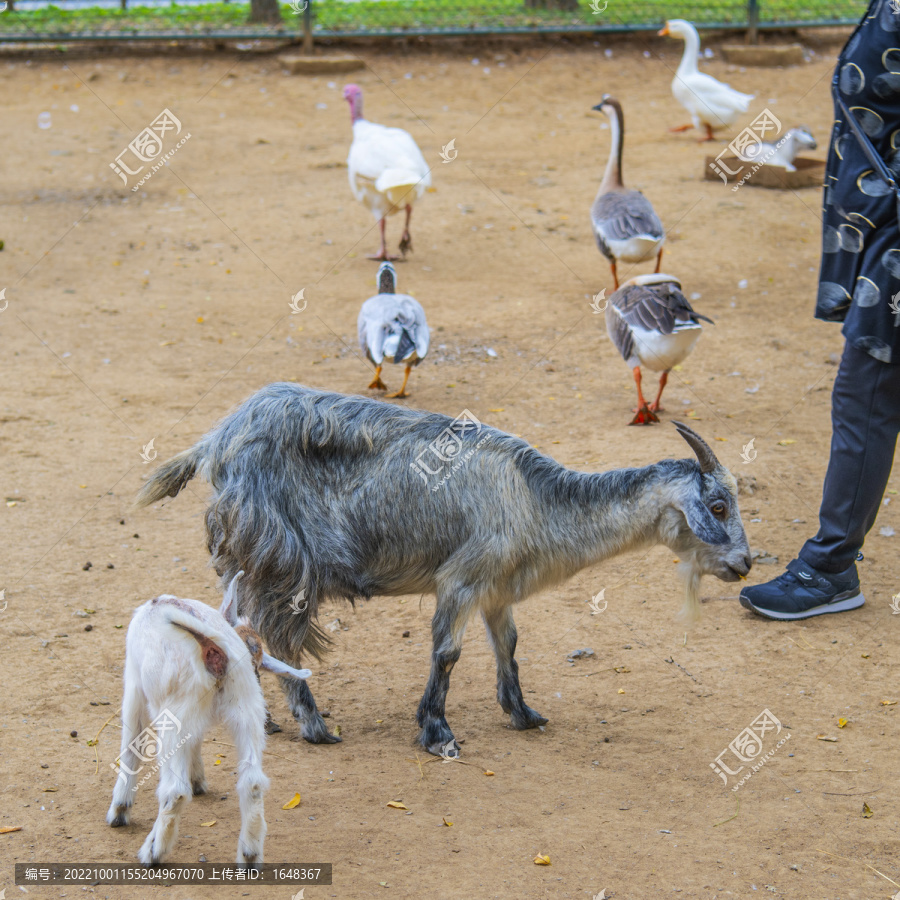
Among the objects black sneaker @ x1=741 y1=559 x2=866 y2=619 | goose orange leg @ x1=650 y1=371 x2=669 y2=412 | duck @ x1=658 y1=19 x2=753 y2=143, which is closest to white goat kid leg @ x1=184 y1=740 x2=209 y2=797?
black sneaker @ x1=741 y1=559 x2=866 y2=619

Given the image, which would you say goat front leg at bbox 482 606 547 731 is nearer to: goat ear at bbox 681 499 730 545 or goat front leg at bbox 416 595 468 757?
goat front leg at bbox 416 595 468 757

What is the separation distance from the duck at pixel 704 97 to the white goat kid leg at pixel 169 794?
1070 centimetres

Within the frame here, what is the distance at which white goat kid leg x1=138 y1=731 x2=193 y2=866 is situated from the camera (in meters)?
3.09

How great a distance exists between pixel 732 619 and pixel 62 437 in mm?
3972

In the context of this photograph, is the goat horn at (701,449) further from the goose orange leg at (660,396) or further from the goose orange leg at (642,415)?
the goose orange leg at (660,396)

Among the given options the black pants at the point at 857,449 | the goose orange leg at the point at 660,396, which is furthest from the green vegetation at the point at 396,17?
the black pants at the point at 857,449

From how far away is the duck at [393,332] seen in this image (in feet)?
22.4

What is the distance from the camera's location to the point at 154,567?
5199 millimetres

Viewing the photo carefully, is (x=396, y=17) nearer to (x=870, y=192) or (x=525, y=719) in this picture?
(x=870, y=192)

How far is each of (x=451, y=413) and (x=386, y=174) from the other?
300 centimetres

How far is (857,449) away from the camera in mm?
4590

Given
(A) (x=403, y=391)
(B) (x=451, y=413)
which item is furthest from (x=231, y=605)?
(A) (x=403, y=391)

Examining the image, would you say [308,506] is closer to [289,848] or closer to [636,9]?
[289,848]

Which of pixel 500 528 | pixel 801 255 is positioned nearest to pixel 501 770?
pixel 500 528
